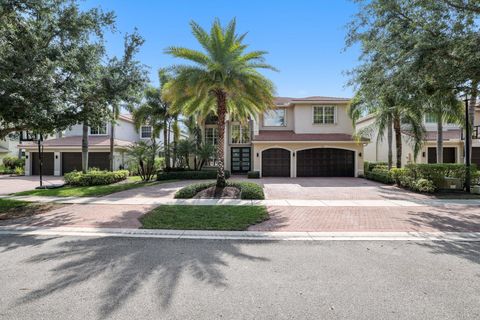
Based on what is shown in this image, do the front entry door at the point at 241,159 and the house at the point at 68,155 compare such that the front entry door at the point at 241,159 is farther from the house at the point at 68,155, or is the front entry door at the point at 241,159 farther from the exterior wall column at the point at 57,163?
the exterior wall column at the point at 57,163

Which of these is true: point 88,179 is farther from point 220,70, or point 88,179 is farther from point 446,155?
point 446,155

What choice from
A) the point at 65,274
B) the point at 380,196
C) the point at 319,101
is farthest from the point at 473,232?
the point at 319,101

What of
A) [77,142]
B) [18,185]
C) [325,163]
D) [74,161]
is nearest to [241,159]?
[325,163]

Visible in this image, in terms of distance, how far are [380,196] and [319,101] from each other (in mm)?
13242

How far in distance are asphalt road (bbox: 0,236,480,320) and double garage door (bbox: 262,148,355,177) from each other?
16.9 metres

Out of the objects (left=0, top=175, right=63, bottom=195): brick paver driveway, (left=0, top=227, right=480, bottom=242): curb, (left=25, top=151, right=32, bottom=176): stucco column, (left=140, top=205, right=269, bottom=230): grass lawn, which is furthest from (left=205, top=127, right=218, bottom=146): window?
(left=0, top=227, right=480, bottom=242): curb

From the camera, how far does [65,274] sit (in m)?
4.80

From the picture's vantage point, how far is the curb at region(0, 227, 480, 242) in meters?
7.05

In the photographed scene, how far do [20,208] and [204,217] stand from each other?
7.75 metres

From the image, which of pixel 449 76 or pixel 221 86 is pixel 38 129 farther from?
pixel 449 76

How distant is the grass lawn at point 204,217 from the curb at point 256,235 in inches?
16.9

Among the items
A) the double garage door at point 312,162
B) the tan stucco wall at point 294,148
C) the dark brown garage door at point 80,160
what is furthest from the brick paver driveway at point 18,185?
the double garage door at point 312,162

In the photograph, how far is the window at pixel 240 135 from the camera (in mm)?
25531

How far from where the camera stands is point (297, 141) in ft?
74.4
